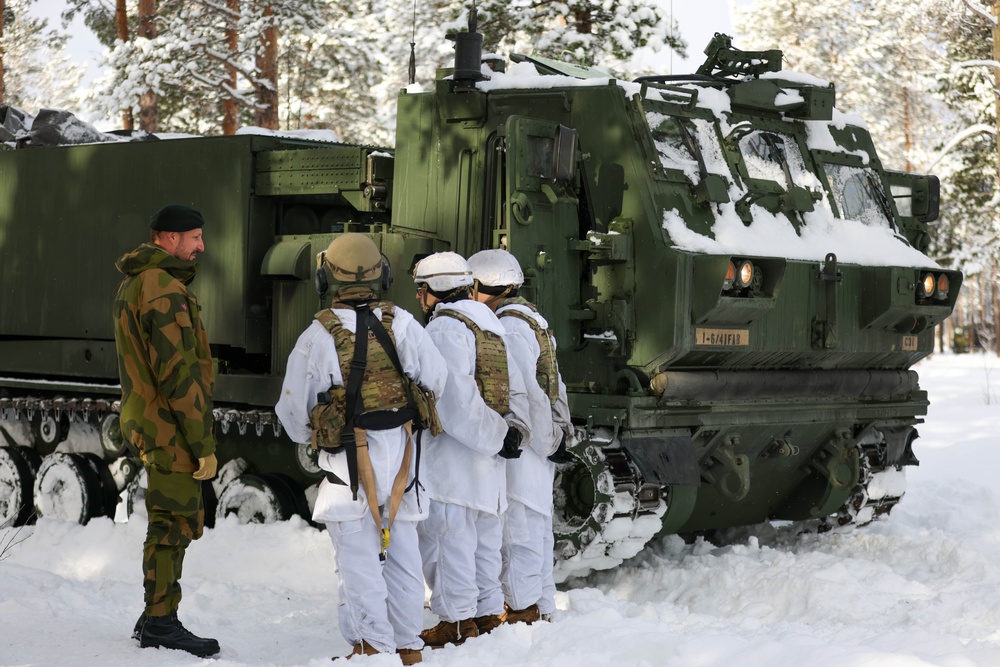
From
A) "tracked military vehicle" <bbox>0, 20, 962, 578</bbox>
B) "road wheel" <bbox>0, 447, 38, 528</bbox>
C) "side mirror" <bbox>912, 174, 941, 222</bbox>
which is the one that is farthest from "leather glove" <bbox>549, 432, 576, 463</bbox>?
"road wheel" <bbox>0, 447, 38, 528</bbox>

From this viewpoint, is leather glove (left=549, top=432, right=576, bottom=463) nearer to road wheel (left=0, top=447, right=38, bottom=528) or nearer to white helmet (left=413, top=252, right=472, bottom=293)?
white helmet (left=413, top=252, right=472, bottom=293)

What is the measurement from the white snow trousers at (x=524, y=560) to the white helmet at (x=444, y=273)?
1.18 meters

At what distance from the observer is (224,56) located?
76.4 feet

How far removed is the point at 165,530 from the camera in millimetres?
6422

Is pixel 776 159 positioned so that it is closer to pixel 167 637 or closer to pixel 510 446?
pixel 510 446

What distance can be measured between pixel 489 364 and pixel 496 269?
0.64 metres

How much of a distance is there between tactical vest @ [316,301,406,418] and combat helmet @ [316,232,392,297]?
0.17m

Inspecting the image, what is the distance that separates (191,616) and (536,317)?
95.1 inches

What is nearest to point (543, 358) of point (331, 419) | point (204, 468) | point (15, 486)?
point (331, 419)

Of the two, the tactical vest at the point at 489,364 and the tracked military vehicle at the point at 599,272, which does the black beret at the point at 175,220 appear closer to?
the tactical vest at the point at 489,364

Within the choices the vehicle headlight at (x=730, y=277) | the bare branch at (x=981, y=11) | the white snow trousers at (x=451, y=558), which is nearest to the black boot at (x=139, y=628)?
the white snow trousers at (x=451, y=558)

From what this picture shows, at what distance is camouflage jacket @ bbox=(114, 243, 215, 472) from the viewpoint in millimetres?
6340

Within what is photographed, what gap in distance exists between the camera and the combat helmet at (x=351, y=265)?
6.24 metres

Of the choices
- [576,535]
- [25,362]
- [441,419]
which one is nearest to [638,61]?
[25,362]
